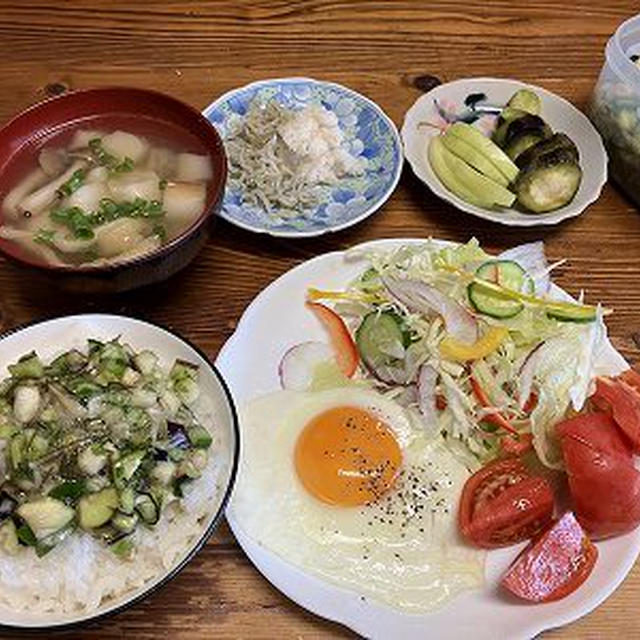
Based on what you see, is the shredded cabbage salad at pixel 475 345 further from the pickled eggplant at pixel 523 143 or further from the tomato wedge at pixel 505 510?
the pickled eggplant at pixel 523 143

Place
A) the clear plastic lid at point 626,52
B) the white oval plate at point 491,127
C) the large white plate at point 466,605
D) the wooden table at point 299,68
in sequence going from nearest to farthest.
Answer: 1. the large white plate at point 466,605
2. the wooden table at point 299,68
3. the white oval plate at point 491,127
4. the clear plastic lid at point 626,52

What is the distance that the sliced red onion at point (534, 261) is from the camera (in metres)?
2.23

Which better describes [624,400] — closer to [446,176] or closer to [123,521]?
[446,176]

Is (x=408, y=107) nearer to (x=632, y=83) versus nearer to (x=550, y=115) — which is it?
(x=550, y=115)

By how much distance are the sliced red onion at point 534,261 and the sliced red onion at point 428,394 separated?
0.38 meters

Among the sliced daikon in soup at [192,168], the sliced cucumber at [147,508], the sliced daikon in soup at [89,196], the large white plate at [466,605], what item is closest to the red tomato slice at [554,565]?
the large white plate at [466,605]

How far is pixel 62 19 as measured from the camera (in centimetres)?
306

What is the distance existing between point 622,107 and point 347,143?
805 millimetres

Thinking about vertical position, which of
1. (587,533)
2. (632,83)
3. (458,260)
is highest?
(632,83)

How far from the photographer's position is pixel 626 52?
8.64 feet

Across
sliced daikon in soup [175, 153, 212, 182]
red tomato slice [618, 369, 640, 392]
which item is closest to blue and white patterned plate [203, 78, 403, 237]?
sliced daikon in soup [175, 153, 212, 182]

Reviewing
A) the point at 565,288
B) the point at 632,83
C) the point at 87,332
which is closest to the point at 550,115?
the point at 632,83

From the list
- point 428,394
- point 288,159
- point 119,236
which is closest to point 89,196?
point 119,236

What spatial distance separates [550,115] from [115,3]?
5.16 ft
